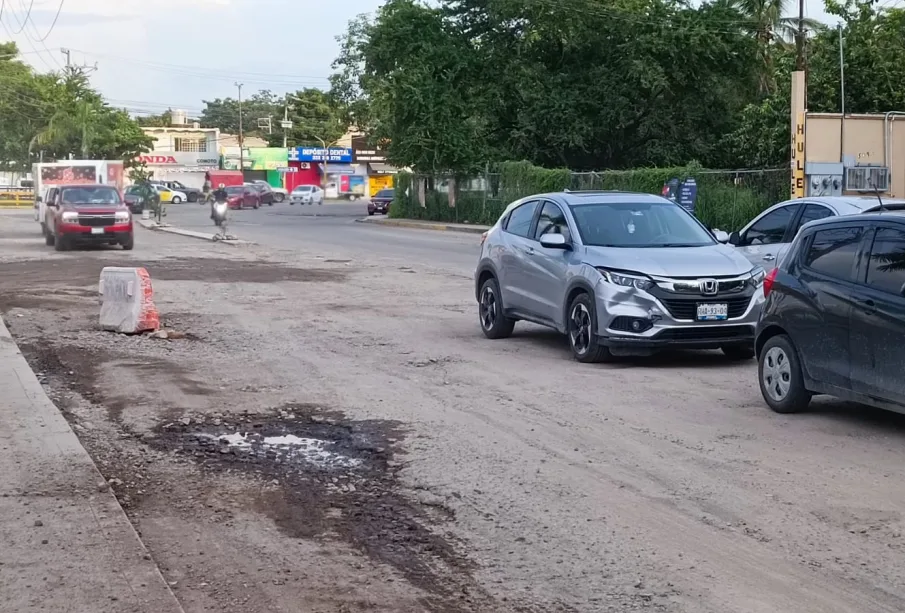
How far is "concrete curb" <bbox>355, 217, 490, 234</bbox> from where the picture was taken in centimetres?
4706

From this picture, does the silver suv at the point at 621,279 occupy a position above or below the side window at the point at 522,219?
below

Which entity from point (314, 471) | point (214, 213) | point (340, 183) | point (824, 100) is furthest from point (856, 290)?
point (340, 183)

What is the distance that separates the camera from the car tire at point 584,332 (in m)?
11.9

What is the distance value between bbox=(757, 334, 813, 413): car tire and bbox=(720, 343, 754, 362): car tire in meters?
2.20

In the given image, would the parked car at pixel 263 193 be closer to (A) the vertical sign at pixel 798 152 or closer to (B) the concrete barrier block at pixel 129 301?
(A) the vertical sign at pixel 798 152

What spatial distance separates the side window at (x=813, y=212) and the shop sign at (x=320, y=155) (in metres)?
101

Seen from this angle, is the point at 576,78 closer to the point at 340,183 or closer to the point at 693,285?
the point at 693,285

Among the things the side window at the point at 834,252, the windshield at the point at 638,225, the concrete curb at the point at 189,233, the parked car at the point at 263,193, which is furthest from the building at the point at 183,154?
the side window at the point at 834,252

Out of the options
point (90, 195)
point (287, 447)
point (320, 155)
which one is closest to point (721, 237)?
point (287, 447)

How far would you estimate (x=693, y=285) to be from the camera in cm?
1170

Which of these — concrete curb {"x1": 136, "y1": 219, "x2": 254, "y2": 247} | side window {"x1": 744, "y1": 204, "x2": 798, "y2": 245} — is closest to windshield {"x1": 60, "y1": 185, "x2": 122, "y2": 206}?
concrete curb {"x1": 136, "y1": 219, "x2": 254, "y2": 247}

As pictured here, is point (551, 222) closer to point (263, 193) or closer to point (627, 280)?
point (627, 280)

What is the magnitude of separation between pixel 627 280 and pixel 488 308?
2.89 m

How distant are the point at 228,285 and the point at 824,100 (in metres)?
25.6
